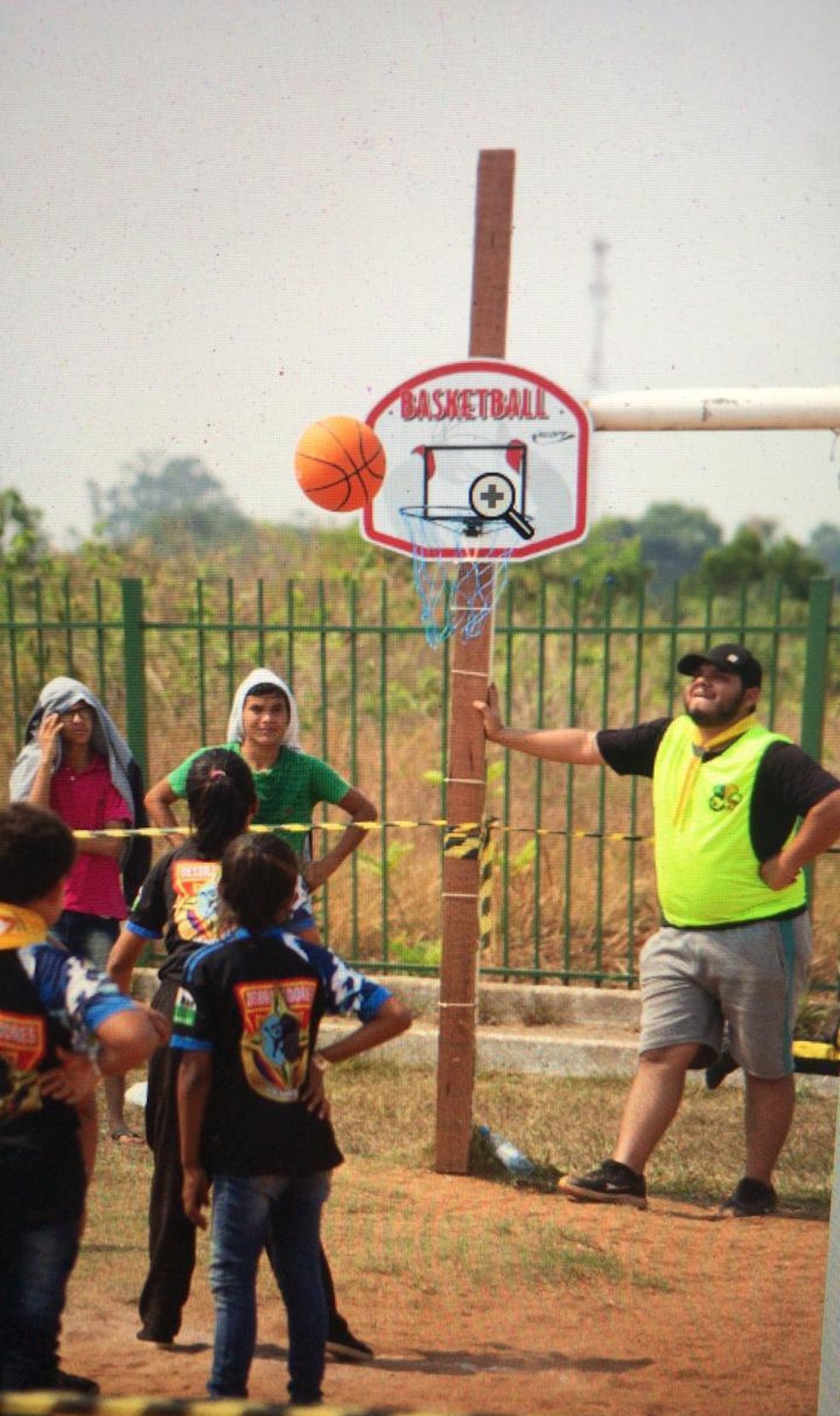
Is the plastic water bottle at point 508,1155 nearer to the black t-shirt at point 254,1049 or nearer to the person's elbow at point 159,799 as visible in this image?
the person's elbow at point 159,799

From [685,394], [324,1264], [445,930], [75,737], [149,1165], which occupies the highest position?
[685,394]

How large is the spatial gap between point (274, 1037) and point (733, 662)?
8.25 feet

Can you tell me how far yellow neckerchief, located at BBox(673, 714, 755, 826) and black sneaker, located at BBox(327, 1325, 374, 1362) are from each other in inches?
82.1

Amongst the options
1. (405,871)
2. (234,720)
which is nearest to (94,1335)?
(234,720)

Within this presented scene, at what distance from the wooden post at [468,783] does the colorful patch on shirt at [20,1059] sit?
2.84 m

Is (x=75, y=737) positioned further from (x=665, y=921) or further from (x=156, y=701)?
(x=156, y=701)

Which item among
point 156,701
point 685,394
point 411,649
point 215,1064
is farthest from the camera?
point 411,649

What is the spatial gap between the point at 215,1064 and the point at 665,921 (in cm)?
245

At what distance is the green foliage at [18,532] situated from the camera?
16.8 m

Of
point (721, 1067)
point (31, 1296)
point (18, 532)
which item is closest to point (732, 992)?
point (721, 1067)

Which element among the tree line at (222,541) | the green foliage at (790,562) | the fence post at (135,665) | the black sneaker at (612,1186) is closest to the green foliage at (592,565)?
the tree line at (222,541)

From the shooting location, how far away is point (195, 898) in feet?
13.3

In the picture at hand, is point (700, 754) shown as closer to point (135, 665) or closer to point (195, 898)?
point (195, 898)

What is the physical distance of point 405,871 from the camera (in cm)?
944
